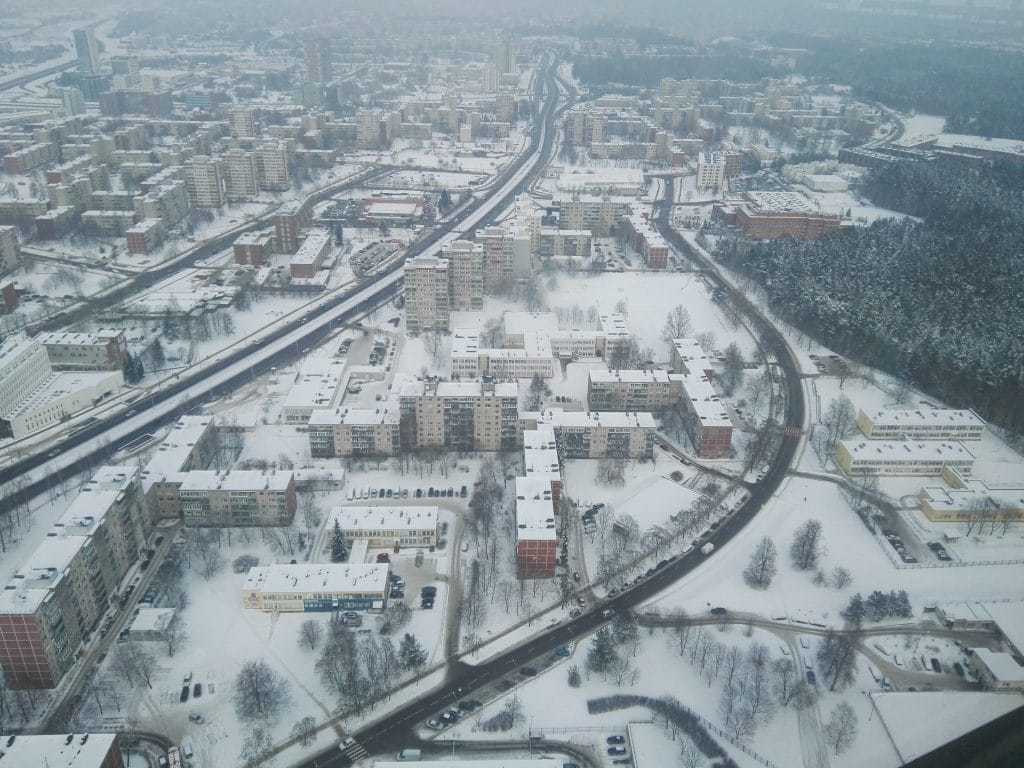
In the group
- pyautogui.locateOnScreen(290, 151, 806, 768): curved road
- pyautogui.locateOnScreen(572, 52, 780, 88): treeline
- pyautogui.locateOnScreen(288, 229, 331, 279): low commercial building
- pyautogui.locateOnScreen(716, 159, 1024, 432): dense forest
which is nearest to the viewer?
pyautogui.locateOnScreen(290, 151, 806, 768): curved road

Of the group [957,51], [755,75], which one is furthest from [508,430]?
[957,51]

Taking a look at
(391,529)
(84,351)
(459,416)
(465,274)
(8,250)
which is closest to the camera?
(391,529)

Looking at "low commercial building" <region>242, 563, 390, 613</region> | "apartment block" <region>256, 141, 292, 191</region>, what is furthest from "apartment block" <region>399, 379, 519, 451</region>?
"apartment block" <region>256, 141, 292, 191</region>

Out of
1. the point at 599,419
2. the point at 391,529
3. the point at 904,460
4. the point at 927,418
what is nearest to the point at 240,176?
the point at 599,419

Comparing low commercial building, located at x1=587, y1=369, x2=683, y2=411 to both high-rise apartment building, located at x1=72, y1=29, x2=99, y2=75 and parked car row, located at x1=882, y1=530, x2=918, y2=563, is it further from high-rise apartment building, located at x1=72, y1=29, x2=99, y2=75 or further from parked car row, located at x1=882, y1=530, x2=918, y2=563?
high-rise apartment building, located at x1=72, y1=29, x2=99, y2=75

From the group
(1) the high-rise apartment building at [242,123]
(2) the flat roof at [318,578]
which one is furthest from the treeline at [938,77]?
(2) the flat roof at [318,578]

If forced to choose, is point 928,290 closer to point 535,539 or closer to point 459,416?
point 459,416
